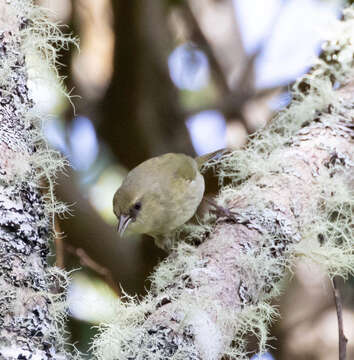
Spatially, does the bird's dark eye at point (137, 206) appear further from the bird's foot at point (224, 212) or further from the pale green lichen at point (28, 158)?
the pale green lichen at point (28, 158)

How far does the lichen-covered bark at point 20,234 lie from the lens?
112 centimetres

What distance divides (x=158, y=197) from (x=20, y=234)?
4.35 ft

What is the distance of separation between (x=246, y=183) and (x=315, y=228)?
26cm

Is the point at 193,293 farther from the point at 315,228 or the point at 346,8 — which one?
the point at 346,8

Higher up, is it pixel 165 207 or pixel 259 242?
pixel 259 242

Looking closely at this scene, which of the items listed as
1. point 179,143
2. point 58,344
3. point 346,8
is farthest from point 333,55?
point 58,344

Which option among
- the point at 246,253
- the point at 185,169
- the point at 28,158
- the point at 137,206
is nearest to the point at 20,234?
the point at 28,158

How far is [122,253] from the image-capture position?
3.07 meters

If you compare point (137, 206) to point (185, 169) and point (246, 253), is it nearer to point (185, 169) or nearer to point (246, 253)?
point (185, 169)

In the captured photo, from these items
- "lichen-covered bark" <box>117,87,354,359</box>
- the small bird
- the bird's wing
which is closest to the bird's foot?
"lichen-covered bark" <box>117,87,354,359</box>

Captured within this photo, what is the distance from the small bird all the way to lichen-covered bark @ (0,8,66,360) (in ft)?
3.37

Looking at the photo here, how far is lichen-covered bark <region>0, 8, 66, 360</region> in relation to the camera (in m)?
A: 1.12

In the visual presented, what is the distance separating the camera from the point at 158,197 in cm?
251

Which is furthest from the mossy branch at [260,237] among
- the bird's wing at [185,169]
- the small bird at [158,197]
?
the bird's wing at [185,169]
